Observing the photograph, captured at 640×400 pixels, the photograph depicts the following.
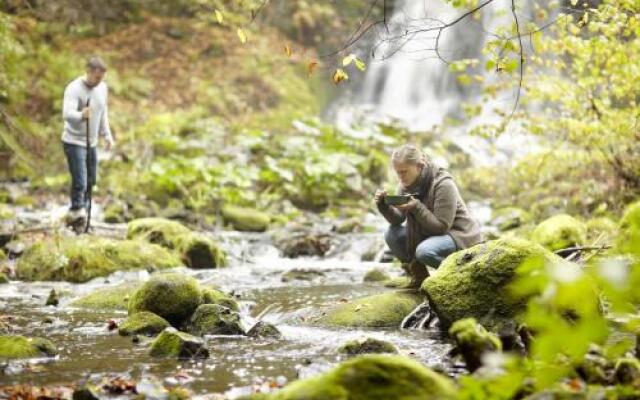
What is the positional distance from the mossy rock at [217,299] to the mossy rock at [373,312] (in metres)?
0.83

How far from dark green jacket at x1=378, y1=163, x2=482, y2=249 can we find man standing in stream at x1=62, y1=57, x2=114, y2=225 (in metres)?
4.86

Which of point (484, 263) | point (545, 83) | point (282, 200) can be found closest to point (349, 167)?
point (282, 200)

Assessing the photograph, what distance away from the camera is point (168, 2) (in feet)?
76.8

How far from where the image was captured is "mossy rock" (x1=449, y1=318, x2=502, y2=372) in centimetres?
332

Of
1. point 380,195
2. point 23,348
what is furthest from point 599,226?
point 23,348

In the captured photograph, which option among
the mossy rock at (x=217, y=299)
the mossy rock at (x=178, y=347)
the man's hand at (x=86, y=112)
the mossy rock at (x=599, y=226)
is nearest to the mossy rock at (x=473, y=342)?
the mossy rock at (x=178, y=347)

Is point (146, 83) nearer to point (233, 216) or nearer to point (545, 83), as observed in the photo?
point (233, 216)

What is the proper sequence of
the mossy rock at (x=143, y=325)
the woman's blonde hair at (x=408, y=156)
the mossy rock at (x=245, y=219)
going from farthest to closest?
the mossy rock at (x=245, y=219) → the woman's blonde hair at (x=408, y=156) → the mossy rock at (x=143, y=325)

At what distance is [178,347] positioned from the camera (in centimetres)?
423

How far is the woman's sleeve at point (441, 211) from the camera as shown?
5691 mm

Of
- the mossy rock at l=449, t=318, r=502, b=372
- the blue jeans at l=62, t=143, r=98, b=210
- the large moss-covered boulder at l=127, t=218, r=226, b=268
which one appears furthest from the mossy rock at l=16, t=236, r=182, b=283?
the mossy rock at l=449, t=318, r=502, b=372

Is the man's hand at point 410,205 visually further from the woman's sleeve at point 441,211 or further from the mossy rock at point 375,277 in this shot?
the mossy rock at point 375,277

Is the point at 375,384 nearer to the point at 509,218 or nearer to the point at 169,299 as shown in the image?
the point at 169,299

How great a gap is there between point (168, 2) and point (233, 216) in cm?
1352
